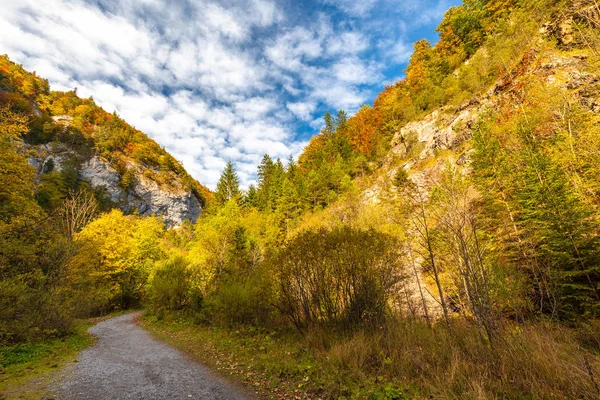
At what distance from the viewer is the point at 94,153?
238 ft

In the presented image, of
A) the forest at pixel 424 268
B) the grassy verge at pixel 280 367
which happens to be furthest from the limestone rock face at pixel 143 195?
the grassy verge at pixel 280 367

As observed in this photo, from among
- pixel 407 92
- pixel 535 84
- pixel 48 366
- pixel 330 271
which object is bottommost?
pixel 48 366

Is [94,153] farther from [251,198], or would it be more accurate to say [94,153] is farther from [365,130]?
[365,130]

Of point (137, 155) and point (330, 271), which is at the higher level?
point (137, 155)

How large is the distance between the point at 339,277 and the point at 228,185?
48.6 metres

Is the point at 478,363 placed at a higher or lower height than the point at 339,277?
lower

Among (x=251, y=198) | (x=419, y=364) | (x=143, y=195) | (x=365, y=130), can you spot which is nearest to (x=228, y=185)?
(x=251, y=198)

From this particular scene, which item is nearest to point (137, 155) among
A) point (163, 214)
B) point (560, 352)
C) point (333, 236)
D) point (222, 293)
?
point (163, 214)

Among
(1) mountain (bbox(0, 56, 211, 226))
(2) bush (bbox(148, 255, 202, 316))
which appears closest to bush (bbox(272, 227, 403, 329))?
(2) bush (bbox(148, 255, 202, 316))

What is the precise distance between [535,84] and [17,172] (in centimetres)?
3786

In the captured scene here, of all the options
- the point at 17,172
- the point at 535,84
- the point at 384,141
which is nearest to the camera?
the point at 17,172

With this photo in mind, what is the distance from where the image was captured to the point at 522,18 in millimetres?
29656

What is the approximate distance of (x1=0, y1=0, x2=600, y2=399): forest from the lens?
527cm

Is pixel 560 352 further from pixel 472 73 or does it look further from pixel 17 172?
pixel 472 73
